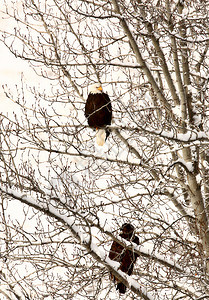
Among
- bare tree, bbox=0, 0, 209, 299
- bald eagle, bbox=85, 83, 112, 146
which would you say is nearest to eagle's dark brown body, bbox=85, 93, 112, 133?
bald eagle, bbox=85, 83, 112, 146

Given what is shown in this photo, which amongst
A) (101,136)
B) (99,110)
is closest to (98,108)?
(99,110)

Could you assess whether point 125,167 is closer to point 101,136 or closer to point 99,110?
point 101,136

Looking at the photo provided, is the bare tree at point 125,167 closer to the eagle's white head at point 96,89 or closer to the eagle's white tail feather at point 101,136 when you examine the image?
the eagle's white tail feather at point 101,136

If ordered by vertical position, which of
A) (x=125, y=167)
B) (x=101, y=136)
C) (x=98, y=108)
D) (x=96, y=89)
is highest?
(x=96, y=89)

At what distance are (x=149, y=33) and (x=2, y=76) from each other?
90.9ft

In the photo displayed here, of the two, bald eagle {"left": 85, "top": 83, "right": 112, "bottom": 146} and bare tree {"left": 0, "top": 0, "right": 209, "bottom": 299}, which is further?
bald eagle {"left": 85, "top": 83, "right": 112, "bottom": 146}

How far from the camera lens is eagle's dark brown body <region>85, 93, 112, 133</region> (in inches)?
266

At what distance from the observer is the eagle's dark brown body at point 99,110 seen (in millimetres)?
6750

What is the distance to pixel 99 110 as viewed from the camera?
22.0 ft

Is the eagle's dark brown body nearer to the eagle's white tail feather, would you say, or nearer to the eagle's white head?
the eagle's white head

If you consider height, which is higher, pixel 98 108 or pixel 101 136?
pixel 98 108

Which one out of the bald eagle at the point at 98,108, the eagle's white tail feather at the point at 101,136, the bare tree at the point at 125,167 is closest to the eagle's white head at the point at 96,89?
the bald eagle at the point at 98,108

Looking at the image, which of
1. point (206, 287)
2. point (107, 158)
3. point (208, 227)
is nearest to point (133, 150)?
point (107, 158)

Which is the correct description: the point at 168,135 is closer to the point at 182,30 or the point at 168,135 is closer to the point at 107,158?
the point at 107,158
